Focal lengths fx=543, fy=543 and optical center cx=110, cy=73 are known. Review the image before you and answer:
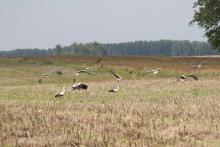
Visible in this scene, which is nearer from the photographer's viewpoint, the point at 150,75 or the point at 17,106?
the point at 17,106

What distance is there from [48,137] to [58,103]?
9106 mm

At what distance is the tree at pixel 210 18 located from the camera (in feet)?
176

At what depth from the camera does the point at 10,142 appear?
44.9 ft

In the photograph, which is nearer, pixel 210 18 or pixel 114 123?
pixel 114 123

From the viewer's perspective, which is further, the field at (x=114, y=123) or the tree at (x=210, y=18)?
the tree at (x=210, y=18)

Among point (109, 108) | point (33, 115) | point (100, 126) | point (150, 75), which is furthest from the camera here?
point (150, 75)

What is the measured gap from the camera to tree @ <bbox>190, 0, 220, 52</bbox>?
53500 mm

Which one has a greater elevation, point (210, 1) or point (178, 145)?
point (210, 1)

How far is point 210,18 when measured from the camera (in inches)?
2120

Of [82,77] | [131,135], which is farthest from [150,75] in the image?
[131,135]

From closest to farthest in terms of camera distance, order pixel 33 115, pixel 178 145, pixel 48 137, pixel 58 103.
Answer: pixel 178 145, pixel 48 137, pixel 33 115, pixel 58 103

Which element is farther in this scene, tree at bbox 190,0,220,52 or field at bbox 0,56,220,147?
tree at bbox 190,0,220,52

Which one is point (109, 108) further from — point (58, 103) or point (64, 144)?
point (64, 144)

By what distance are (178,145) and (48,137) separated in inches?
136
